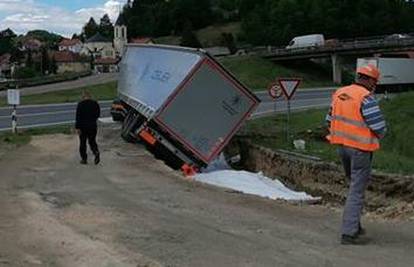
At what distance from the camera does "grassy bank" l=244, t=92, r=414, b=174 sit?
19766 millimetres

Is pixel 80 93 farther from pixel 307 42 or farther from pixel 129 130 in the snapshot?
pixel 307 42

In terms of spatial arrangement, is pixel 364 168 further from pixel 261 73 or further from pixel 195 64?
pixel 261 73

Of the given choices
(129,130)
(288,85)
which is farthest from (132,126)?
(288,85)

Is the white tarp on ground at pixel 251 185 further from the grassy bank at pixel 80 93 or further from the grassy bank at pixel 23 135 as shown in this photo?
the grassy bank at pixel 80 93

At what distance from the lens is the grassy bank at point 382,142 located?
64.8 ft

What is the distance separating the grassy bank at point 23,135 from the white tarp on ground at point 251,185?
911 centimetres

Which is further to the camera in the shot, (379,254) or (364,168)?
(364,168)

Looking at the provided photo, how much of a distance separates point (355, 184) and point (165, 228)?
245cm

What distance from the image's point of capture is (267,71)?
103 m

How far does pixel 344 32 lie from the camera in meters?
147

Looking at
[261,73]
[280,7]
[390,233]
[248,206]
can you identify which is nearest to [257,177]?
[248,206]

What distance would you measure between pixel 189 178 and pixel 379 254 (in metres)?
8.90

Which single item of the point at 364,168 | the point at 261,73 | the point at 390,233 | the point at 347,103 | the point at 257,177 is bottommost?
the point at 261,73

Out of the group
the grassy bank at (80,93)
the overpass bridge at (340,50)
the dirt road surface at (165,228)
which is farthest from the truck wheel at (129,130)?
the overpass bridge at (340,50)
